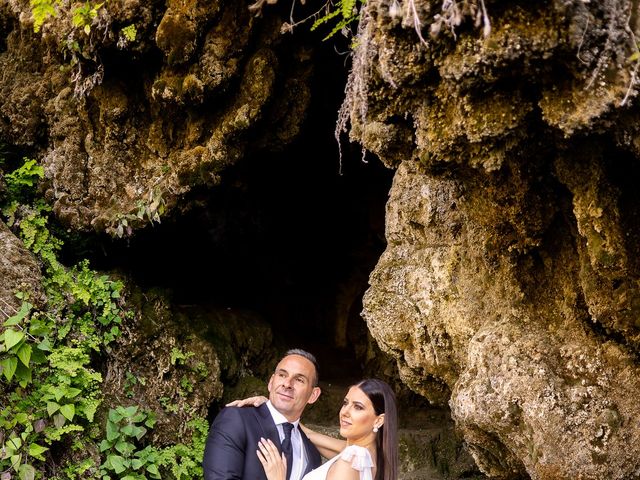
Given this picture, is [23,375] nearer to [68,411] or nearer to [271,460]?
[68,411]

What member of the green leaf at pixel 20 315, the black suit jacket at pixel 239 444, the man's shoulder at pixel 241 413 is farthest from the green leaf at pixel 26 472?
the man's shoulder at pixel 241 413

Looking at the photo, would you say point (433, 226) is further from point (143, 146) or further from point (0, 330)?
point (0, 330)

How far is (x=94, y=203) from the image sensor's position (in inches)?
287

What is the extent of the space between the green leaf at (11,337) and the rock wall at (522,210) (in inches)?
139

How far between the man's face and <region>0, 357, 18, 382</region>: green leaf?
246cm

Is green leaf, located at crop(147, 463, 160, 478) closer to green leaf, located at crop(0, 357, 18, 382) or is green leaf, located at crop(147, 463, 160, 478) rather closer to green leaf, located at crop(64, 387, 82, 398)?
green leaf, located at crop(64, 387, 82, 398)

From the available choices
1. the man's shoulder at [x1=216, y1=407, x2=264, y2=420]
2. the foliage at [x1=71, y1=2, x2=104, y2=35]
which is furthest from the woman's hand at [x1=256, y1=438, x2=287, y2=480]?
the foliage at [x1=71, y1=2, x2=104, y2=35]

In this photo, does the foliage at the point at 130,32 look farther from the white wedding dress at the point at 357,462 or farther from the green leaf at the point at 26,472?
the white wedding dress at the point at 357,462

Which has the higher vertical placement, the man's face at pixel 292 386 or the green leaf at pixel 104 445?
the man's face at pixel 292 386

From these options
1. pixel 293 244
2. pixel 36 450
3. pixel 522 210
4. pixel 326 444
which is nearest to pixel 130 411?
pixel 36 450

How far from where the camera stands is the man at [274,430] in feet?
16.9

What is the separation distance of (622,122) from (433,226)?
2385 mm

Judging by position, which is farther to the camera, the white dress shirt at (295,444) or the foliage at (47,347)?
the foliage at (47,347)

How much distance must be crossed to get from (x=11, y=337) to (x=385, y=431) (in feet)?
11.8
